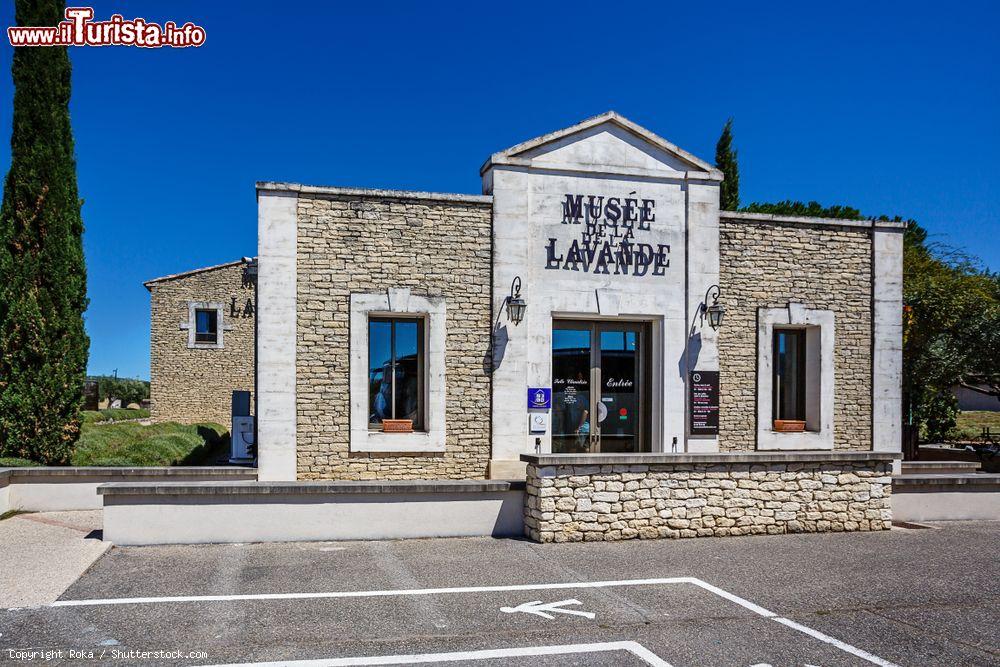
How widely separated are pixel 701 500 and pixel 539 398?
10.0ft

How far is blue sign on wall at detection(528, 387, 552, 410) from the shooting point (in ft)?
37.0

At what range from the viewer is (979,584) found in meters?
7.11

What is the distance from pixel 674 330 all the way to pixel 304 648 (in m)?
8.20

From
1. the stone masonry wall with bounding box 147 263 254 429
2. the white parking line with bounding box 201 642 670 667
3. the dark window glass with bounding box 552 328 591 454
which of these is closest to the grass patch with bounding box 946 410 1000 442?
the dark window glass with bounding box 552 328 591 454

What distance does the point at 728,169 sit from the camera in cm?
2603

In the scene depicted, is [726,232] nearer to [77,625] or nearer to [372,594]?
[372,594]

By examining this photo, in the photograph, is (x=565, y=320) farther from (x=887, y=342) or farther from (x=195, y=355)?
(x=195, y=355)

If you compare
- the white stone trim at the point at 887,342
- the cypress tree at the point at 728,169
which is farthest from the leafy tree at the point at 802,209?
the white stone trim at the point at 887,342

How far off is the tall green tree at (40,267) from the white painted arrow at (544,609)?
938 cm

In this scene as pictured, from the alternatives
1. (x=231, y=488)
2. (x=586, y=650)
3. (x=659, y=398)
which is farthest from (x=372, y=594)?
(x=659, y=398)

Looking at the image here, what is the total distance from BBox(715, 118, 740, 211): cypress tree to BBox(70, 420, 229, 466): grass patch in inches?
713

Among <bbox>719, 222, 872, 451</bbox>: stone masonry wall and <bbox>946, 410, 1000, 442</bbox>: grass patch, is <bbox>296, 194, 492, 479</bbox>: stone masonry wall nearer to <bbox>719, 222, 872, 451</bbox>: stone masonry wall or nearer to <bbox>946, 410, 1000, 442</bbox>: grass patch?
<bbox>719, 222, 872, 451</bbox>: stone masonry wall

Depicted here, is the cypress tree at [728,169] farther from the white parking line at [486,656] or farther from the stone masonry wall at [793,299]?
the white parking line at [486,656]

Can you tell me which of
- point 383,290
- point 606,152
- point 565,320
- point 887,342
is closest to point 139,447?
point 383,290
